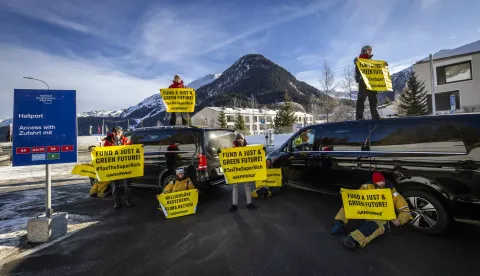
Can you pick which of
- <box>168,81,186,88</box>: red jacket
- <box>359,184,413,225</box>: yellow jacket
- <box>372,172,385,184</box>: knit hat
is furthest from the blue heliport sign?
<box>359,184,413,225</box>: yellow jacket

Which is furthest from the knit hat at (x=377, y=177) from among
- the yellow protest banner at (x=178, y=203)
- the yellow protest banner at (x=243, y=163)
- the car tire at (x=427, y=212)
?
the yellow protest banner at (x=178, y=203)

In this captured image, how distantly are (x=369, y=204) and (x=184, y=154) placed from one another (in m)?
3.75

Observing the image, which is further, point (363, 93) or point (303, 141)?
point (363, 93)

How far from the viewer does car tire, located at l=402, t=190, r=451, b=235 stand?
3.48 meters

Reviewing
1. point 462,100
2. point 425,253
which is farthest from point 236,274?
point 462,100

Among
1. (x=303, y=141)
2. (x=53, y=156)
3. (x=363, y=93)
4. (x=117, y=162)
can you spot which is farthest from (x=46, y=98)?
(x=363, y=93)

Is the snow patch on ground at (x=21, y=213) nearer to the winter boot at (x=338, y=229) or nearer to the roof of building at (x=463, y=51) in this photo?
the winter boot at (x=338, y=229)

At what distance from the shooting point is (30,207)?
586 cm

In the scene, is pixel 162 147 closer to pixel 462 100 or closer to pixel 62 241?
pixel 62 241

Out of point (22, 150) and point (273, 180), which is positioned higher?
point (22, 150)

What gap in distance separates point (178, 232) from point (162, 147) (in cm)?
237

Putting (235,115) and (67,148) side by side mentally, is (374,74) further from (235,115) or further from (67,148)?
(235,115)

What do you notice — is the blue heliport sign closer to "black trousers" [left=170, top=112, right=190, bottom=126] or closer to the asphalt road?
the asphalt road

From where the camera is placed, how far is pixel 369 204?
12.3ft
